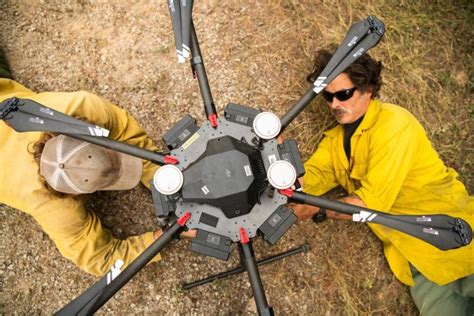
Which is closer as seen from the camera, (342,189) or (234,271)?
(234,271)

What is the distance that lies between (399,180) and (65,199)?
2197 millimetres

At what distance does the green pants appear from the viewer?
3.05 meters

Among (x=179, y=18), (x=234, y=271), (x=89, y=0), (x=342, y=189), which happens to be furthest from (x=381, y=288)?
(x=89, y=0)

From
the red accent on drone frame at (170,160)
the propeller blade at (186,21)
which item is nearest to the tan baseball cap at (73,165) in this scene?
the red accent on drone frame at (170,160)

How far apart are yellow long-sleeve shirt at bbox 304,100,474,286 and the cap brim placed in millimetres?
1279

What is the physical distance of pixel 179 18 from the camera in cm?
201

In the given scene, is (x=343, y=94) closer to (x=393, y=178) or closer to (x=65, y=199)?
(x=393, y=178)

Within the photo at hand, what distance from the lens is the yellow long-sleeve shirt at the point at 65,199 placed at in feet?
8.30

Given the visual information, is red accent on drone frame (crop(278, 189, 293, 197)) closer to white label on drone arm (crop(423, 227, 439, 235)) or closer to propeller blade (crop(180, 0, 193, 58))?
white label on drone arm (crop(423, 227, 439, 235))

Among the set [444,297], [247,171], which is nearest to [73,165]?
[247,171]

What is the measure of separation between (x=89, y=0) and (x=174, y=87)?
1.15 meters

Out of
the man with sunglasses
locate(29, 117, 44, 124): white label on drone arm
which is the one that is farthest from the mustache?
locate(29, 117, 44, 124): white label on drone arm

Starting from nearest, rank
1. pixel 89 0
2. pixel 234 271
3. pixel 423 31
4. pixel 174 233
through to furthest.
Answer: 1. pixel 174 233
2. pixel 234 271
3. pixel 89 0
4. pixel 423 31

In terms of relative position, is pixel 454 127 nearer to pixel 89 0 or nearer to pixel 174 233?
pixel 174 233
